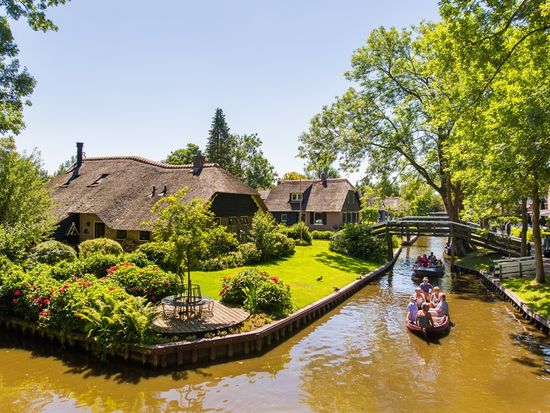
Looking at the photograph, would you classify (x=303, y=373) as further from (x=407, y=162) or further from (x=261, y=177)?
(x=261, y=177)

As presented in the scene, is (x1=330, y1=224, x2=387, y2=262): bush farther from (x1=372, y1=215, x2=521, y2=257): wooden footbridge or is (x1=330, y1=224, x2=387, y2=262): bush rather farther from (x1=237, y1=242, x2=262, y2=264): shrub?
(x1=237, y1=242, x2=262, y2=264): shrub

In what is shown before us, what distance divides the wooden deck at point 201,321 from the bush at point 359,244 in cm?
2002

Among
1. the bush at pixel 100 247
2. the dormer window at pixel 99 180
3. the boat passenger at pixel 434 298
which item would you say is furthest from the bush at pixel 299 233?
the boat passenger at pixel 434 298

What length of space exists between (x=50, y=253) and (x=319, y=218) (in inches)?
1481

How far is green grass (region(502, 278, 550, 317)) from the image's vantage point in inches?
753

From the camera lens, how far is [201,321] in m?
15.7

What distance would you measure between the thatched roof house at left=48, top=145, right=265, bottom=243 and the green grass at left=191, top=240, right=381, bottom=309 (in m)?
6.20

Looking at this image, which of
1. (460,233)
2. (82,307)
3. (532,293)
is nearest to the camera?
(82,307)

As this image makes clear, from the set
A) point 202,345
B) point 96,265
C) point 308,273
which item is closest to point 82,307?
point 202,345

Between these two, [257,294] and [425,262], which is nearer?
[257,294]

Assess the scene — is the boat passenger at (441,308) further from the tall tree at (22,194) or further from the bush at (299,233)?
the bush at (299,233)

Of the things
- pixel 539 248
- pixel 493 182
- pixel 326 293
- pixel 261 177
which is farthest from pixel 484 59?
pixel 261 177

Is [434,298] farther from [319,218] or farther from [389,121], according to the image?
[319,218]

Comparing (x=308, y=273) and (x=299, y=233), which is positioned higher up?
(x=299, y=233)
